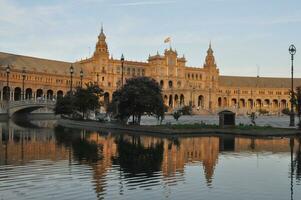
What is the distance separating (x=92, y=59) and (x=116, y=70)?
940 centimetres

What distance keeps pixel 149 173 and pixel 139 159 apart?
488 centimetres

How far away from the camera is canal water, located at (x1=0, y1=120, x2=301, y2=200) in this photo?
16562mm

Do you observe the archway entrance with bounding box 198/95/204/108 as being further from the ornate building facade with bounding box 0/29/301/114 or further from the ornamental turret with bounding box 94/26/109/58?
the ornamental turret with bounding box 94/26/109/58

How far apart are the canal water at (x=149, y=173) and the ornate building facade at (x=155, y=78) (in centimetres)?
8713

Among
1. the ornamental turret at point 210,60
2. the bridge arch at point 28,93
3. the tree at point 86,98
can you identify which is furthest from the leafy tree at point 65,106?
the ornamental turret at point 210,60

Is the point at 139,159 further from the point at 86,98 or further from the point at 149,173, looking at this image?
the point at 86,98

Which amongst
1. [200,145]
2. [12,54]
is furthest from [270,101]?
[200,145]

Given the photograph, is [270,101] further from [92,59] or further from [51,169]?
[51,169]

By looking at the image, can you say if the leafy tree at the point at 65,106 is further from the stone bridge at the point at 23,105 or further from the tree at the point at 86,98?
the stone bridge at the point at 23,105

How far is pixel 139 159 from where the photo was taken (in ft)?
84.4

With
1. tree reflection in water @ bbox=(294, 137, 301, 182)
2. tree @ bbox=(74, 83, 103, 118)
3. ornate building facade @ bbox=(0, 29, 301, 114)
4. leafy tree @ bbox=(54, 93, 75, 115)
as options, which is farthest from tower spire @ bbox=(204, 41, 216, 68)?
tree reflection in water @ bbox=(294, 137, 301, 182)

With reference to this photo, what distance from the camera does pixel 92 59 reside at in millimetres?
163875

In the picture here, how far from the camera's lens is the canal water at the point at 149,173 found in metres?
16.6

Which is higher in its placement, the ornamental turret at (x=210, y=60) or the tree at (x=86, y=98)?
the ornamental turret at (x=210, y=60)
